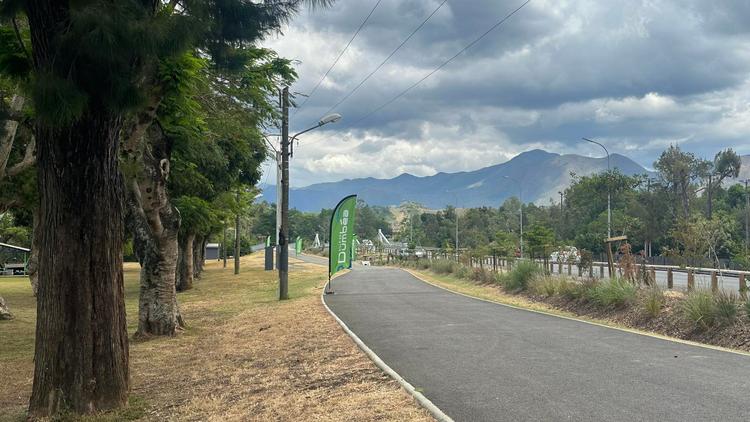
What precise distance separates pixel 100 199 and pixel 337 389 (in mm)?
3361

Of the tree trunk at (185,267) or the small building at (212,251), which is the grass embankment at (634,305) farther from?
the small building at (212,251)

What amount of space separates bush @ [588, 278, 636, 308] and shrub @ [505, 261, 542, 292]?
4.96 metres

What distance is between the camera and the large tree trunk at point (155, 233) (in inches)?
459

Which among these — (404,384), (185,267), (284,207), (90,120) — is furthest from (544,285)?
(185,267)

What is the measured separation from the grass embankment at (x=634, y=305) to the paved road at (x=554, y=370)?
41.9 inches

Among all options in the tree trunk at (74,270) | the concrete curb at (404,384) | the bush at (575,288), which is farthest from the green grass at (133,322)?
the bush at (575,288)

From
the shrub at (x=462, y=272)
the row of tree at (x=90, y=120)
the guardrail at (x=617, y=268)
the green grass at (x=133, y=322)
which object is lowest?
the green grass at (x=133, y=322)

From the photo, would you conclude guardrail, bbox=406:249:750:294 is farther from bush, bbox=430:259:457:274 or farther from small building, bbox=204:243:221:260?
small building, bbox=204:243:221:260

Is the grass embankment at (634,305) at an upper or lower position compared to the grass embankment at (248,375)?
upper

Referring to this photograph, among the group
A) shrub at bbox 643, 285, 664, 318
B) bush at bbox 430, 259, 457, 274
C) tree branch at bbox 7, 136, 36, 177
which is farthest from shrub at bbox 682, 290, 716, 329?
bush at bbox 430, 259, 457, 274

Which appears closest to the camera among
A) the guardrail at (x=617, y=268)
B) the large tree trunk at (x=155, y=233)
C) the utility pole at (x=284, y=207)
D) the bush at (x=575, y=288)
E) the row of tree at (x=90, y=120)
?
the row of tree at (x=90, y=120)

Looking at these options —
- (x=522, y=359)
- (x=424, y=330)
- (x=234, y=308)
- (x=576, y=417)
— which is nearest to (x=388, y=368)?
(x=522, y=359)

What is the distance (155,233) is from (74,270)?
582cm

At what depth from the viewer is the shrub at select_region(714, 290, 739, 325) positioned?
10.1 metres
